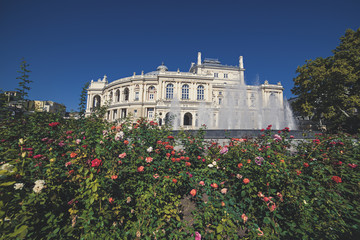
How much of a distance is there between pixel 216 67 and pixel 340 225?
41845 mm

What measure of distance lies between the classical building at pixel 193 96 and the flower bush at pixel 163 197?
2132cm

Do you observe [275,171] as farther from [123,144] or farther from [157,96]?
[157,96]

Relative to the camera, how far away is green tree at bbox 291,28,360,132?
43.6 ft

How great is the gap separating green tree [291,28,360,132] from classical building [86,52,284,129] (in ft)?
29.7

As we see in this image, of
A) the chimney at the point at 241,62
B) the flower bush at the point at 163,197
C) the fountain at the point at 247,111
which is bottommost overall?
the flower bush at the point at 163,197

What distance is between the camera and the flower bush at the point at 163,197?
138cm

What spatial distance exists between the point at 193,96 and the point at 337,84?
21.8 m

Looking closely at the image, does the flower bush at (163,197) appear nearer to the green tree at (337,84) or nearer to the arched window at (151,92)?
the green tree at (337,84)

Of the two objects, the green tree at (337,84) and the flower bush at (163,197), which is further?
the green tree at (337,84)

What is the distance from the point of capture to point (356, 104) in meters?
13.0

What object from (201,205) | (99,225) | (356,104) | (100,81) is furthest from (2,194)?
(100,81)

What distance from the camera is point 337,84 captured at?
45.4ft

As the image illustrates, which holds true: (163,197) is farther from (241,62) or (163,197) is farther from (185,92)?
(241,62)

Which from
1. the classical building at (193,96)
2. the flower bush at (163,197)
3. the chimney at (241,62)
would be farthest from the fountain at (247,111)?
the flower bush at (163,197)
